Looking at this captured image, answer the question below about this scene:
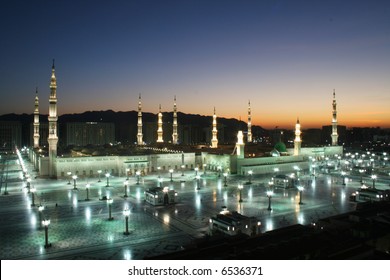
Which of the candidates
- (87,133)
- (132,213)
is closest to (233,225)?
(132,213)

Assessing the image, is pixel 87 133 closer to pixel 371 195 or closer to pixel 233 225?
pixel 371 195

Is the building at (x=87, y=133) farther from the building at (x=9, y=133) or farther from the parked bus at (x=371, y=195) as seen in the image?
the parked bus at (x=371, y=195)

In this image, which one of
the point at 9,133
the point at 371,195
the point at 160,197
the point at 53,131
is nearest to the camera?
the point at 160,197

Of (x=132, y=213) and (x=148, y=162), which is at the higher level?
(x=148, y=162)

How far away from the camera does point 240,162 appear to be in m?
40.8

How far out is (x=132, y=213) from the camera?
864 inches

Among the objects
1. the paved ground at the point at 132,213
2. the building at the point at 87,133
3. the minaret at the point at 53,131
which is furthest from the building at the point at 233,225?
the building at the point at 87,133

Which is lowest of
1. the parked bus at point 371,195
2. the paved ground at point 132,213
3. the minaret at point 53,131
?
the paved ground at point 132,213

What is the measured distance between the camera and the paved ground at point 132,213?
51.0ft

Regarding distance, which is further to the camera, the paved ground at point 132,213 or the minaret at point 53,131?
the minaret at point 53,131

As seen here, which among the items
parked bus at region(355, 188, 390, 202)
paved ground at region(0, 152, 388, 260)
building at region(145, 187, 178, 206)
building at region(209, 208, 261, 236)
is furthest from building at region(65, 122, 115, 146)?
building at region(209, 208, 261, 236)

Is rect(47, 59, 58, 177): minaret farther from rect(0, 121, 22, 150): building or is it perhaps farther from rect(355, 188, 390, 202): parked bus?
rect(0, 121, 22, 150): building
